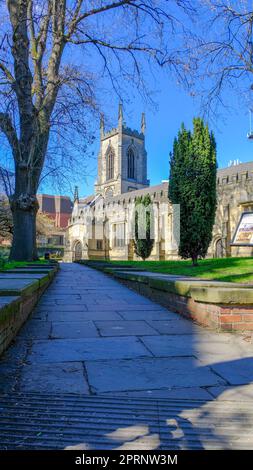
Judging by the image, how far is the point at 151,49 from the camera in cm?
1195

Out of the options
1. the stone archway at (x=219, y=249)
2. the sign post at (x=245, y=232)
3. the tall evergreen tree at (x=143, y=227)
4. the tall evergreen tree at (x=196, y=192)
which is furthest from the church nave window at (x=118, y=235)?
the sign post at (x=245, y=232)

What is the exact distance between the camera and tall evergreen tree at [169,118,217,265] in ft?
50.3

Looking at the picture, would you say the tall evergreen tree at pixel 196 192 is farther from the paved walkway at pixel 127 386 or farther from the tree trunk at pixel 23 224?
the paved walkway at pixel 127 386

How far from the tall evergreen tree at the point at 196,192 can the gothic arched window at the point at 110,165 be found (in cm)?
5043

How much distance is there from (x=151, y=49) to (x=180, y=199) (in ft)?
20.1

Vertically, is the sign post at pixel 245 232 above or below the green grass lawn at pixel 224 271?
above

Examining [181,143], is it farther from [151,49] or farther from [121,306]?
[121,306]

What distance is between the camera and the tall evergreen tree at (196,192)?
15.3m

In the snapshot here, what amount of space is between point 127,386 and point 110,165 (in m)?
65.1

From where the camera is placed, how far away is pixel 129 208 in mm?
44375

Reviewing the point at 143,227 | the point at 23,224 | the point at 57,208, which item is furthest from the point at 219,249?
the point at 57,208

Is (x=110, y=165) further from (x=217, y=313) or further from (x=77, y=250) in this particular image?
(x=217, y=313)

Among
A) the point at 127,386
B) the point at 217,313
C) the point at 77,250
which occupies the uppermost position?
the point at 77,250
